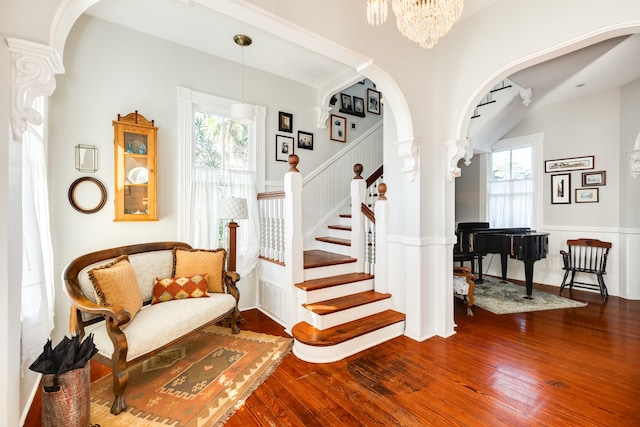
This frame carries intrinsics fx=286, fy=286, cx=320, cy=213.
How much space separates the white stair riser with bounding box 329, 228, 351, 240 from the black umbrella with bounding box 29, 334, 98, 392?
3.18 meters

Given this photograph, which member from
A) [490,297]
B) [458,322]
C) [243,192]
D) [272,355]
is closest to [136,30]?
[243,192]

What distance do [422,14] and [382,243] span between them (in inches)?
87.0

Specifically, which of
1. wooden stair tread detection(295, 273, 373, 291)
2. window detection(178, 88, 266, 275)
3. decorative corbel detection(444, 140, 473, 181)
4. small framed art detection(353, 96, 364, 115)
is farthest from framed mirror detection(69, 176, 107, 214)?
small framed art detection(353, 96, 364, 115)

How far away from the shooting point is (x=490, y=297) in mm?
4402

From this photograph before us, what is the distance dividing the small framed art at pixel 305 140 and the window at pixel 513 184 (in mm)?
3982

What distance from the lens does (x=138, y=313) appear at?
2.41 m

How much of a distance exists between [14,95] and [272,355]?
250 centimetres

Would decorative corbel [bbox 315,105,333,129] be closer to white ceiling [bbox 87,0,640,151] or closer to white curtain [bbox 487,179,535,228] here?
white ceiling [bbox 87,0,640,151]

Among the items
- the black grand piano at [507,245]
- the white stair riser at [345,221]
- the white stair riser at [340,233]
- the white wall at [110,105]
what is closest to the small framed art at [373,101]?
the white stair riser at [345,221]

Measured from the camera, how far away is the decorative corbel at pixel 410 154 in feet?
9.53

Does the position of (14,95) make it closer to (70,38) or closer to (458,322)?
(70,38)

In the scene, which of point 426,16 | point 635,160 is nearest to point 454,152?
point 426,16

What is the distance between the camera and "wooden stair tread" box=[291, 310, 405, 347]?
8.52ft

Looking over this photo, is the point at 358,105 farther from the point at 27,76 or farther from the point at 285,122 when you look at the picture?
the point at 27,76
